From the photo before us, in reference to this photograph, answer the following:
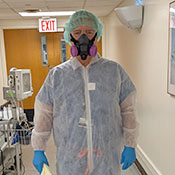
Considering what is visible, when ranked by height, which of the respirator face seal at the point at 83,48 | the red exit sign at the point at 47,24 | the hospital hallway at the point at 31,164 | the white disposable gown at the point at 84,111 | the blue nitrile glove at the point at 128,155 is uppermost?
the red exit sign at the point at 47,24

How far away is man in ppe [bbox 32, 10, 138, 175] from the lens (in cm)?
129

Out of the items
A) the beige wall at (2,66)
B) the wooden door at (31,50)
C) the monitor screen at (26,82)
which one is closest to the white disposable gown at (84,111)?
the monitor screen at (26,82)

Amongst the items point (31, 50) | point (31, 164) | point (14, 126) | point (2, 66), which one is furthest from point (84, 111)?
point (2, 66)

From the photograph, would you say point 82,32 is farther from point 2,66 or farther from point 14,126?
point 2,66

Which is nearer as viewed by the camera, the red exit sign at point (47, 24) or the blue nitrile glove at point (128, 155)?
the blue nitrile glove at point (128, 155)

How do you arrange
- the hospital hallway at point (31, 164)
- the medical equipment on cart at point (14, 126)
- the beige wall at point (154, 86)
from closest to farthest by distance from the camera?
1. the beige wall at point (154, 86)
2. the medical equipment on cart at point (14, 126)
3. the hospital hallway at point (31, 164)

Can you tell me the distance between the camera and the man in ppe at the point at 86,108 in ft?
4.25

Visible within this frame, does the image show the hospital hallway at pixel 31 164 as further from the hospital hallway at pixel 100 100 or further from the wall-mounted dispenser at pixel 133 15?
the wall-mounted dispenser at pixel 133 15

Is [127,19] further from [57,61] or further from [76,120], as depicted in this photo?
[57,61]

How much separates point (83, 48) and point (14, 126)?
121cm

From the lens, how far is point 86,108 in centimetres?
128

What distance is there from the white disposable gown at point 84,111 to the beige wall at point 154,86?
747mm

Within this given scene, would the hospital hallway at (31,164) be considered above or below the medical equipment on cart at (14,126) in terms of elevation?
below

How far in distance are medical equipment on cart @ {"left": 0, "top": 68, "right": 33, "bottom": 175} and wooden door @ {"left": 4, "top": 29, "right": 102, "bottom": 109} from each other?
9.65 feet
